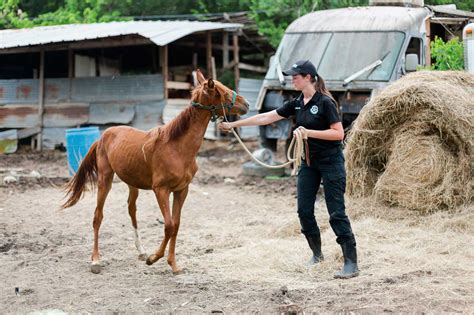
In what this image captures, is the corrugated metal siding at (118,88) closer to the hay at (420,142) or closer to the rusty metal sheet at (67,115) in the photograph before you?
the rusty metal sheet at (67,115)

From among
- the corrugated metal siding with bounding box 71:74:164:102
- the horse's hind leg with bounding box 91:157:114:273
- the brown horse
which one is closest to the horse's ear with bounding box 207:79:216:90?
the brown horse

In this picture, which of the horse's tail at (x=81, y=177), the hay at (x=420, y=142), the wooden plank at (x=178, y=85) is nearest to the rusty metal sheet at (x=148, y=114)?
the wooden plank at (x=178, y=85)

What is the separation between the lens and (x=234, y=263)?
668 centimetres

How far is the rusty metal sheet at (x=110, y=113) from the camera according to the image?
58.1ft

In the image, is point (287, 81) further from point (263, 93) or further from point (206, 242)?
point (206, 242)

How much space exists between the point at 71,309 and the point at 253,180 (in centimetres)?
762

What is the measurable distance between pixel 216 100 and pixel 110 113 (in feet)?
39.3

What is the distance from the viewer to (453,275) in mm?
5727

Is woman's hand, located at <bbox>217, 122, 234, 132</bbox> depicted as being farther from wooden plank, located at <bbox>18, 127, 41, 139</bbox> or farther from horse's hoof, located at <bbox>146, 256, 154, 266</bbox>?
wooden plank, located at <bbox>18, 127, 41, 139</bbox>

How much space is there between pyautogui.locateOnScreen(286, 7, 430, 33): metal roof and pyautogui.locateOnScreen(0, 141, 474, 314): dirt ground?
10.3 feet

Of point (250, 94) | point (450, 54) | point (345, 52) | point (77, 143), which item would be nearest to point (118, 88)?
point (250, 94)

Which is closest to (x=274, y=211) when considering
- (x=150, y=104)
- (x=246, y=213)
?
(x=246, y=213)

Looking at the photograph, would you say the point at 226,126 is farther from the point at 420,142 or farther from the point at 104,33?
the point at 104,33

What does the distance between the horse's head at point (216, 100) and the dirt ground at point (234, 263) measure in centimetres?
150
